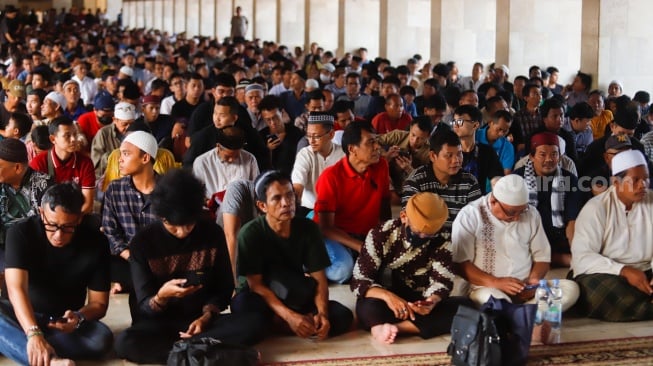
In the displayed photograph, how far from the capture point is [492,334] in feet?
15.7

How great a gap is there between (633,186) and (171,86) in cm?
689

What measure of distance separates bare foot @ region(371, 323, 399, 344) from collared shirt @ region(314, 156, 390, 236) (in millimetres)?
1357

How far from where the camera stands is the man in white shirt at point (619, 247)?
5.82 meters

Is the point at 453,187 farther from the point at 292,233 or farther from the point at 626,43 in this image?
the point at 626,43

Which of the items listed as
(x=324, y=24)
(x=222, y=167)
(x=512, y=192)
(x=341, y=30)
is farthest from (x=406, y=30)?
(x=512, y=192)

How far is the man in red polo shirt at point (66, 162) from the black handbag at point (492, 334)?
3.05 m

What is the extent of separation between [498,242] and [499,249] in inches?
1.8

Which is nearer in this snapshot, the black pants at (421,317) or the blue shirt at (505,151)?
the black pants at (421,317)

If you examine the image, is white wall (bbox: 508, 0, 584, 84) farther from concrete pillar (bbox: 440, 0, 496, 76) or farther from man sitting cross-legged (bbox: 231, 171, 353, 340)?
man sitting cross-legged (bbox: 231, 171, 353, 340)

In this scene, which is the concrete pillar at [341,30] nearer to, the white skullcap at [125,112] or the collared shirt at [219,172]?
the white skullcap at [125,112]

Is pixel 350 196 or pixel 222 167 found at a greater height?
pixel 222 167

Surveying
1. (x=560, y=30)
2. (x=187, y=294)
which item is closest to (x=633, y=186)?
(x=187, y=294)

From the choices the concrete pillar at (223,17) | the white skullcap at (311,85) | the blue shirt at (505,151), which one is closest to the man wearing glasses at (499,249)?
the blue shirt at (505,151)

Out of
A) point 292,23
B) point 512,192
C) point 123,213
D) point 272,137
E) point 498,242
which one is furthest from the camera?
point 292,23
